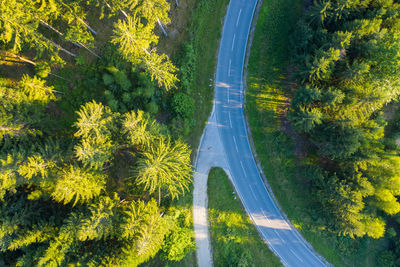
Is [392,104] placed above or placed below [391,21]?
below

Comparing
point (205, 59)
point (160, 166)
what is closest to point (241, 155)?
point (205, 59)

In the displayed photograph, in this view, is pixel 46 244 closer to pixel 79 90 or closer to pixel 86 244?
pixel 86 244

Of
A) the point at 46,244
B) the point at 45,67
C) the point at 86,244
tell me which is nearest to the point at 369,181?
the point at 86,244

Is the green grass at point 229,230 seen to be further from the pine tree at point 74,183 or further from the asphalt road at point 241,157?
the pine tree at point 74,183

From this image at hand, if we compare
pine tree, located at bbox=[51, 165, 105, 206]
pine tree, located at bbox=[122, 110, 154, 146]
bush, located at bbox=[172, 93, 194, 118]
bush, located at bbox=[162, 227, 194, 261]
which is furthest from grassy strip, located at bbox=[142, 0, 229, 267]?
pine tree, located at bbox=[51, 165, 105, 206]

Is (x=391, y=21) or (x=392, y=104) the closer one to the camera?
(x=391, y=21)

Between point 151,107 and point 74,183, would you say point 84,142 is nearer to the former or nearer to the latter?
point 74,183

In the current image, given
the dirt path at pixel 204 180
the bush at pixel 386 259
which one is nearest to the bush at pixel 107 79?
the dirt path at pixel 204 180

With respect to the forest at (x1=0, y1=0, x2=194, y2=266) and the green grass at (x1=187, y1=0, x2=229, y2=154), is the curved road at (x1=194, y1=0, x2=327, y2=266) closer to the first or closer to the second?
the green grass at (x1=187, y1=0, x2=229, y2=154)

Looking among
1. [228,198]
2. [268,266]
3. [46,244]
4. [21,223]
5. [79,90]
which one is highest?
[79,90]
